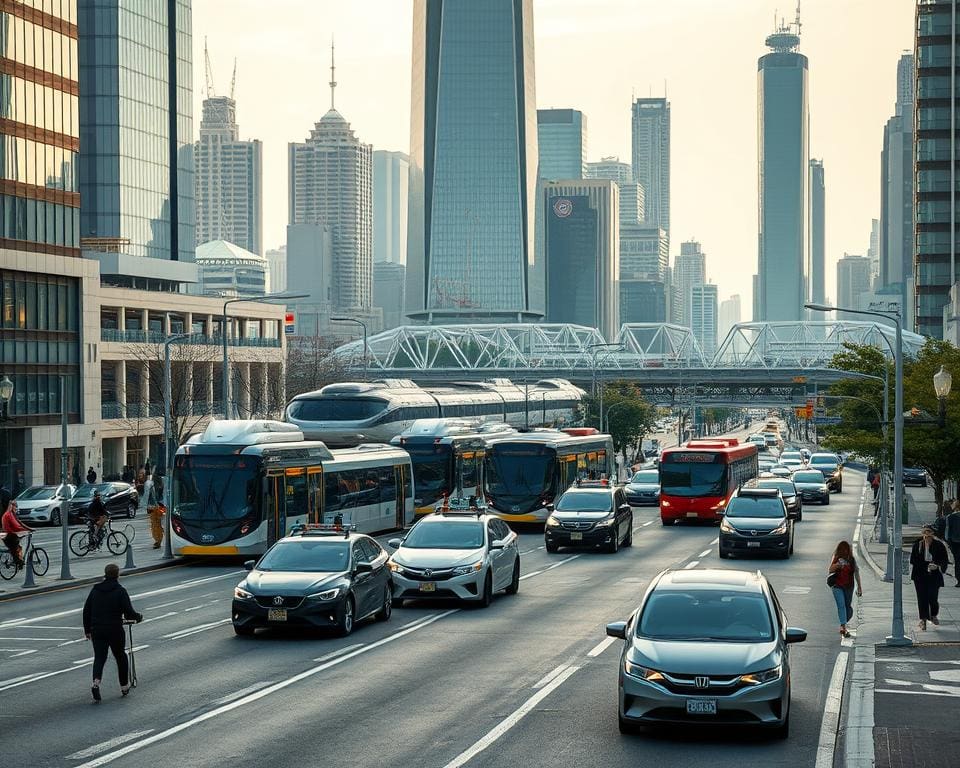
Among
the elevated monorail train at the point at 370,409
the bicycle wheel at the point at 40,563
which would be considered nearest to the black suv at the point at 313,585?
the bicycle wheel at the point at 40,563

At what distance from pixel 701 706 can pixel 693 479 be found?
39.4m

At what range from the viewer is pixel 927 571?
24797 mm

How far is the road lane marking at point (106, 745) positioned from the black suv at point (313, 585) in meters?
6.63

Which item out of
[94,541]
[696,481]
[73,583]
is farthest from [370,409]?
[73,583]

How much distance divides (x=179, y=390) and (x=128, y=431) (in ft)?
21.4

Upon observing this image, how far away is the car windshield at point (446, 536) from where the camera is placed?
27875 millimetres

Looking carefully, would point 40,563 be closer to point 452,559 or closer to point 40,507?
point 452,559

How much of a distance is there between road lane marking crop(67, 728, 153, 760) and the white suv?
34.1 ft

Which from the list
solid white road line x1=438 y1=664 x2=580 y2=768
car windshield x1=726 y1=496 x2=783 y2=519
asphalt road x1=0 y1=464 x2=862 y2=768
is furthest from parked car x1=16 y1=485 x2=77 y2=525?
solid white road line x1=438 y1=664 x2=580 y2=768

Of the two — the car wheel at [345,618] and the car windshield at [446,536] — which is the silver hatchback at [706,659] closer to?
the car wheel at [345,618]

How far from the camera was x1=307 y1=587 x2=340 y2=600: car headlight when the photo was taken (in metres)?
22.7

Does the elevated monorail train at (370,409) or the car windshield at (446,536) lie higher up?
the elevated monorail train at (370,409)

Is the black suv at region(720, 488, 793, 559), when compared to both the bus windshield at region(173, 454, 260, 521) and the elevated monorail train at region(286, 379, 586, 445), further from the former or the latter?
the elevated monorail train at region(286, 379, 586, 445)

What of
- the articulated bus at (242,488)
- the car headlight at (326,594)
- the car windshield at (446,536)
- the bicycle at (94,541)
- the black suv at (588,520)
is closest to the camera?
the car headlight at (326,594)
